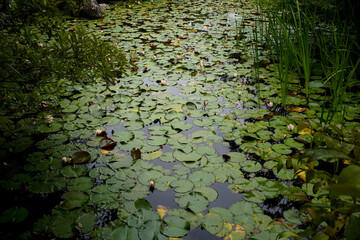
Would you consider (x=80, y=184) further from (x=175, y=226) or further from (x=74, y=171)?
(x=175, y=226)

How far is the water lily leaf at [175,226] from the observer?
46.7 inches

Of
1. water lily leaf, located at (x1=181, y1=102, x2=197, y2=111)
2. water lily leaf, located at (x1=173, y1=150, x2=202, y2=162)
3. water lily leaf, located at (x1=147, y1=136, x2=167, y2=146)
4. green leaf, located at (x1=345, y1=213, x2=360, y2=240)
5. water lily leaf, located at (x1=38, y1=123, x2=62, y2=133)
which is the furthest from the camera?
water lily leaf, located at (x1=181, y1=102, x2=197, y2=111)

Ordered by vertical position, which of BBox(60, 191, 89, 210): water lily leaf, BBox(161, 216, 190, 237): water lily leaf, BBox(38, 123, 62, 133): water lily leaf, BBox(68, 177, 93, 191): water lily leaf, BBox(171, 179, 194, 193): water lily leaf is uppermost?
BBox(38, 123, 62, 133): water lily leaf

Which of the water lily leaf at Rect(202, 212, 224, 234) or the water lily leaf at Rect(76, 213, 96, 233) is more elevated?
the water lily leaf at Rect(76, 213, 96, 233)

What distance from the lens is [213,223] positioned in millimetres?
1238

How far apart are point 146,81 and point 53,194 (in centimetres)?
164

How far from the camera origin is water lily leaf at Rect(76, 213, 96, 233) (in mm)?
1211

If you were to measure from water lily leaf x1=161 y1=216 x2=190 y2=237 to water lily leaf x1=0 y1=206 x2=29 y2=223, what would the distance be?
0.72 m

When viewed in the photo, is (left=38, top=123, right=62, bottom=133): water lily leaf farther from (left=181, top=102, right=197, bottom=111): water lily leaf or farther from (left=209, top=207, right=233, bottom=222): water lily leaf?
(left=209, top=207, right=233, bottom=222): water lily leaf

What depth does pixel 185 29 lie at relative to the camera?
4.61 meters

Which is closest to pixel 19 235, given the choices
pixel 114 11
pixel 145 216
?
pixel 145 216

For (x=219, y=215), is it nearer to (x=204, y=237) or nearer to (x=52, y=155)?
(x=204, y=237)

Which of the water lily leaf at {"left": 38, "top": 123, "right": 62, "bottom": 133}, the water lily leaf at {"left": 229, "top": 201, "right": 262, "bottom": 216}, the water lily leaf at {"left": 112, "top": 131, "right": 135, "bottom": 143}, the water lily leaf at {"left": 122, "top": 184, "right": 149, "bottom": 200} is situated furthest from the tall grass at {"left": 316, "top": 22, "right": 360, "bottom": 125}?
the water lily leaf at {"left": 38, "top": 123, "right": 62, "bottom": 133}

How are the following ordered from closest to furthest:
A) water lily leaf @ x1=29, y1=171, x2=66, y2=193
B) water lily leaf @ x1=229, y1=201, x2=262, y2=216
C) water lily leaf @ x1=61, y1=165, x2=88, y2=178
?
water lily leaf @ x1=229, y1=201, x2=262, y2=216
water lily leaf @ x1=29, y1=171, x2=66, y2=193
water lily leaf @ x1=61, y1=165, x2=88, y2=178
